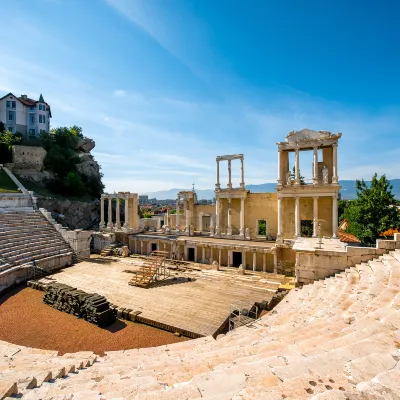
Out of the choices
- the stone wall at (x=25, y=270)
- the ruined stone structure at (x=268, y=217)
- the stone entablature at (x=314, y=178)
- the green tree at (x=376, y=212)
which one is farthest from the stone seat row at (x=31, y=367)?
the green tree at (x=376, y=212)

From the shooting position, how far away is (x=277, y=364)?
4480 mm

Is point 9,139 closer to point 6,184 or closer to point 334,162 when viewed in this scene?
point 6,184

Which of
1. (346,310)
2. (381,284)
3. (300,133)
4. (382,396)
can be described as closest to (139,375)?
(382,396)

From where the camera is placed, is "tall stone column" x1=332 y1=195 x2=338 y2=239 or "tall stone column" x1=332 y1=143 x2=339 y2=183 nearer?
"tall stone column" x1=332 y1=195 x2=338 y2=239

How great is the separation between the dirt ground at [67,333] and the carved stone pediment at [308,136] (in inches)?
780

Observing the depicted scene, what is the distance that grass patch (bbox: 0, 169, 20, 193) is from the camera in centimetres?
2971

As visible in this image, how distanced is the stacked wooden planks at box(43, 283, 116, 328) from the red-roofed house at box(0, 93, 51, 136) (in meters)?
46.1

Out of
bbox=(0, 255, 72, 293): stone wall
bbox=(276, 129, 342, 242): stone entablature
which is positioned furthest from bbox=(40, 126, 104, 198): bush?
bbox=(276, 129, 342, 242): stone entablature

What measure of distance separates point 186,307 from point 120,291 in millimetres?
5090

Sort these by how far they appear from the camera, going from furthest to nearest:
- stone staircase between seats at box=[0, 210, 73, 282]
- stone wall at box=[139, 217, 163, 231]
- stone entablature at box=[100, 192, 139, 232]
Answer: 1. stone wall at box=[139, 217, 163, 231]
2. stone entablature at box=[100, 192, 139, 232]
3. stone staircase between seats at box=[0, 210, 73, 282]

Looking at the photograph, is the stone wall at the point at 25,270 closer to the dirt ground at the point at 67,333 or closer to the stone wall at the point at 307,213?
the dirt ground at the point at 67,333

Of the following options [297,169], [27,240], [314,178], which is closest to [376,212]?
[314,178]

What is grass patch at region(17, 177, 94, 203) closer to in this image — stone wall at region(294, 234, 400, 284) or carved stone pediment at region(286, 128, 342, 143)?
carved stone pediment at region(286, 128, 342, 143)

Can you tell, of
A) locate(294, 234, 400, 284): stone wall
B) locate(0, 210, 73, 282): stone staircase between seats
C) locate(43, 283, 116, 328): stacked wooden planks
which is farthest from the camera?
locate(0, 210, 73, 282): stone staircase between seats
